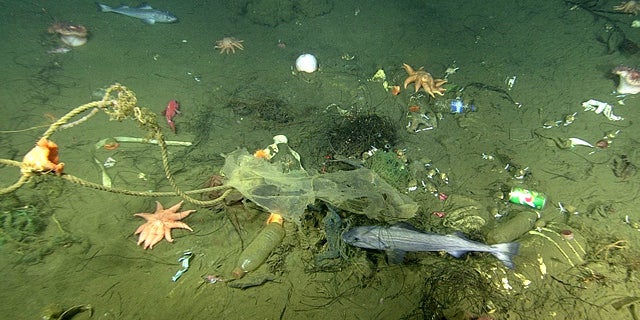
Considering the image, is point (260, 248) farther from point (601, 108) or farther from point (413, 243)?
point (601, 108)

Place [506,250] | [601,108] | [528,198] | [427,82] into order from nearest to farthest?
1. [506,250]
2. [528,198]
3. [601,108]
4. [427,82]

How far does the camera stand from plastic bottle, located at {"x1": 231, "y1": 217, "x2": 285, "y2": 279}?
417 centimetres

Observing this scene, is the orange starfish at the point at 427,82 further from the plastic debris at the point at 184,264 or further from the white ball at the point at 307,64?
the plastic debris at the point at 184,264

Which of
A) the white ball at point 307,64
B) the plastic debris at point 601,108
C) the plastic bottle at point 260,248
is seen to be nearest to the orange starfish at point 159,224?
the plastic bottle at point 260,248

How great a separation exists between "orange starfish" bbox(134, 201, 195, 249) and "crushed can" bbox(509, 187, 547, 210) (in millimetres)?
5340

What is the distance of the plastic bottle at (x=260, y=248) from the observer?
417 centimetres

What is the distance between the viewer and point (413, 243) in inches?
161

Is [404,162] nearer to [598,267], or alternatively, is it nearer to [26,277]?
[598,267]

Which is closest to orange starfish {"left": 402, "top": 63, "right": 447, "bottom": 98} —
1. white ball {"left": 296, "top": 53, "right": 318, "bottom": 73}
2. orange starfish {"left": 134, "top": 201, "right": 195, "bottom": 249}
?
white ball {"left": 296, "top": 53, "right": 318, "bottom": 73}

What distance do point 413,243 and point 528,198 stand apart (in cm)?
249

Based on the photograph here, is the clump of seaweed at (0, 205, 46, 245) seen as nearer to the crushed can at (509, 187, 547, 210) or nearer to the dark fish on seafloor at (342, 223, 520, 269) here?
the dark fish on seafloor at (342, 223, 520, 269)

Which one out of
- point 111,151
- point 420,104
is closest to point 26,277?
point 111,151

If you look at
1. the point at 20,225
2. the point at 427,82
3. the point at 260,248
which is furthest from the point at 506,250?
the point at 20,225

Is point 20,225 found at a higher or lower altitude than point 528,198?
higher
